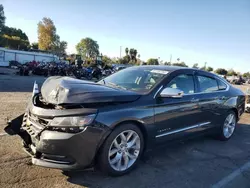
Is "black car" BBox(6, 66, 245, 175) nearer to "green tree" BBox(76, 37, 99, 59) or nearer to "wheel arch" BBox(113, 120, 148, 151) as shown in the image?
"wheel arch" BBox(113, 120, 148, 151)

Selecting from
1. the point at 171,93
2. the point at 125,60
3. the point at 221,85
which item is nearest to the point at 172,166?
the point at 171,93

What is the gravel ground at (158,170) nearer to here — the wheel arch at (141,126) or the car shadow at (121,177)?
the car shadow at (121,177)

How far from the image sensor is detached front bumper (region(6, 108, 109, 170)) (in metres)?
2.88

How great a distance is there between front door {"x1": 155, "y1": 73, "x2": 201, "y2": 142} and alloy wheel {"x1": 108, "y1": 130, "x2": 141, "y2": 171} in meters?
0.43

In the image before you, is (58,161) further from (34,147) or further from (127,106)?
(127,106)

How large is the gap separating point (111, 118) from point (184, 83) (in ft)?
6.13

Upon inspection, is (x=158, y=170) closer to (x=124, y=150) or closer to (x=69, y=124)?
(x=124, y=150)

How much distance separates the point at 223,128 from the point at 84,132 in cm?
366

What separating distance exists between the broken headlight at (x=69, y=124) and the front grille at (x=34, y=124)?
0.12 m

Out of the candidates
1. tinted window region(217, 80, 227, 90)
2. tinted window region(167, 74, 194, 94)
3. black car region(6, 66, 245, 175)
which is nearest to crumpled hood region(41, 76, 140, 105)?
black car region(6, 66, 245, 175)

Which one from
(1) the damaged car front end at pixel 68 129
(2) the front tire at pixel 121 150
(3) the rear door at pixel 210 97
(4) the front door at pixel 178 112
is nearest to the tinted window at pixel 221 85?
(3) the rear door at pixel 210 97

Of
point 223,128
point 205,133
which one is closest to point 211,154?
point 205,133

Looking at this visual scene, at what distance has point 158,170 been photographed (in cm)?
370

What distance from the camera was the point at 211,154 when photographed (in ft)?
15.1
